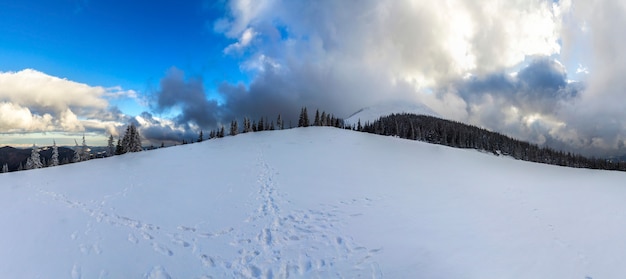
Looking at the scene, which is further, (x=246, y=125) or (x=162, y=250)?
(x=246, y=125)

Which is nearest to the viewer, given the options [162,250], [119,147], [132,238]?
[162,250]

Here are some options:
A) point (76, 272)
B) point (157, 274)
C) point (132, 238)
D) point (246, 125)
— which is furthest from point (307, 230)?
point (246, 125)

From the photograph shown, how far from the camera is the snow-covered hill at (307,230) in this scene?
31.7ft

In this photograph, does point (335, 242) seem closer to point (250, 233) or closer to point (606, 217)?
point (250, 233)

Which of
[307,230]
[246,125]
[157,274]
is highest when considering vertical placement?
[246,125]

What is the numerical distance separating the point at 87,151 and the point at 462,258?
79.7 meters

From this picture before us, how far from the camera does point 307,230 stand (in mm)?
12438

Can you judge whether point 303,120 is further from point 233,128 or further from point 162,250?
point 162,250

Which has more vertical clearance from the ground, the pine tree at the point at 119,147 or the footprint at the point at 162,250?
the pine tree at the point at 119,147

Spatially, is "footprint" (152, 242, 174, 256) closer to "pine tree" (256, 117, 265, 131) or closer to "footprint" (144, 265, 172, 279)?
"footprint" (144, 265, 172, 279)

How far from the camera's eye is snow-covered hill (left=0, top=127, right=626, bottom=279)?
9656mm

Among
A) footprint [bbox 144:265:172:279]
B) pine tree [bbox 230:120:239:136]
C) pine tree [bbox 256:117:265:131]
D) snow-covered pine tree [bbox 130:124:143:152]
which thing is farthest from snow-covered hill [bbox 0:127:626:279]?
pine tree [bbox 256:117:265:131]

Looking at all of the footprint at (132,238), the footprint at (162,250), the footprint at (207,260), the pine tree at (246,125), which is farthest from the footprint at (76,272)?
the pine tree at (246,125)

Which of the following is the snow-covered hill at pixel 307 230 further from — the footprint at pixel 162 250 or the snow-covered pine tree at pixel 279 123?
the snow-covered pine tree at pixel 279 123
